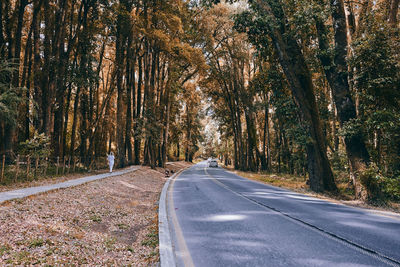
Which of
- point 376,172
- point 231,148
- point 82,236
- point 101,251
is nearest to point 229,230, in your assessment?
point 101,251

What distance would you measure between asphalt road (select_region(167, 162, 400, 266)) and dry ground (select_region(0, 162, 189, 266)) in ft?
2.73

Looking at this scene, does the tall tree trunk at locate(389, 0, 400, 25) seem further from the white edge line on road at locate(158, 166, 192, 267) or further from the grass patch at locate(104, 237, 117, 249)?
the grass patch at locate(104, 237, 117, 249)

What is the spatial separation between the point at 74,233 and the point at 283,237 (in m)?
4.27

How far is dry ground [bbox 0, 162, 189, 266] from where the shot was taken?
395cm

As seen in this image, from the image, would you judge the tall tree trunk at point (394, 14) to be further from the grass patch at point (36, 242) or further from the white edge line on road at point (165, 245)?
the grass patch at point (36, 242)

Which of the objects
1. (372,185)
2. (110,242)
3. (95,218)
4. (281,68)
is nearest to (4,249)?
(110,242)

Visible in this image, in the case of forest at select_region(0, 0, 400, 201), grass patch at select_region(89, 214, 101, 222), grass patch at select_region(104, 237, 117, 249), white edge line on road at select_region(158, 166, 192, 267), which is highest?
forest at select_region(0, 0, 400, 201)

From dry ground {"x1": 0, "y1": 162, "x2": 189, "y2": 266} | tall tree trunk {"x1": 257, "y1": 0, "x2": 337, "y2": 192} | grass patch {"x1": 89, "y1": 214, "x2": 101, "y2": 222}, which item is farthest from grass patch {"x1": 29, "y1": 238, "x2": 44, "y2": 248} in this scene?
tall tree trunk {"x1": 257, "y1": 0, "x2": 337, "y2": 192}

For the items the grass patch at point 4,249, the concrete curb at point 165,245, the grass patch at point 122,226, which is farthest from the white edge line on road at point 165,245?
the grass patch at point 4,249

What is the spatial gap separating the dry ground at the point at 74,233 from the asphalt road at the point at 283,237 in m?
0.83

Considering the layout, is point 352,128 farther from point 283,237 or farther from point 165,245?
point 165,245

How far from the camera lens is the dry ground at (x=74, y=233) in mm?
3947

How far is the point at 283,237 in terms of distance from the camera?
4875 mm

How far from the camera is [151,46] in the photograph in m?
24.0
